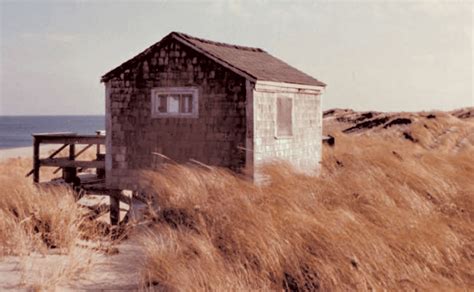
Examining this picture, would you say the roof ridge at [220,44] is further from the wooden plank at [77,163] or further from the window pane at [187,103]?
the wooden plank at [77,163]

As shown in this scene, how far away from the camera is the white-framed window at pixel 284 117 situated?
15086 mm

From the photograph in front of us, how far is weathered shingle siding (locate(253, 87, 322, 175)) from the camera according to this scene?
46.2 ft


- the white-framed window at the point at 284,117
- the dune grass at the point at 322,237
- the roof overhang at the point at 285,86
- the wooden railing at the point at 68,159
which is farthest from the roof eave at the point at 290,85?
the wooden railing at the point at 68,159

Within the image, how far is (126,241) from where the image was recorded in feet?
34.2

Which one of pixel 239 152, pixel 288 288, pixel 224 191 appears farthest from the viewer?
pixel 239 152

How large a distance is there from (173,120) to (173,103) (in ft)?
1.49

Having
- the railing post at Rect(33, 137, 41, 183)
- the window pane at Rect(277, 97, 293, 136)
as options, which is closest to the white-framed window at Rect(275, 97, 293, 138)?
the window pane at Rect(277, 97, 293, 136)

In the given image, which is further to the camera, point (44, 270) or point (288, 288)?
point (44, 270)

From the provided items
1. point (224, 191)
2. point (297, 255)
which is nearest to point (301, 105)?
point (224, 191)

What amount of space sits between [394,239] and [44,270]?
4.28 m

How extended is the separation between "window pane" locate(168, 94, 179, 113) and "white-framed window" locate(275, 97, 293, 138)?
8.08 feet

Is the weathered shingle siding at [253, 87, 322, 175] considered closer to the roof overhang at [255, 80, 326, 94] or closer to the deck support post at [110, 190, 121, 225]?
the roof overhang at [255, 80, 326, 94]

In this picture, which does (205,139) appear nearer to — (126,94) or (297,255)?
(126,94)

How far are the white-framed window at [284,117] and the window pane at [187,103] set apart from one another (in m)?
2.16
